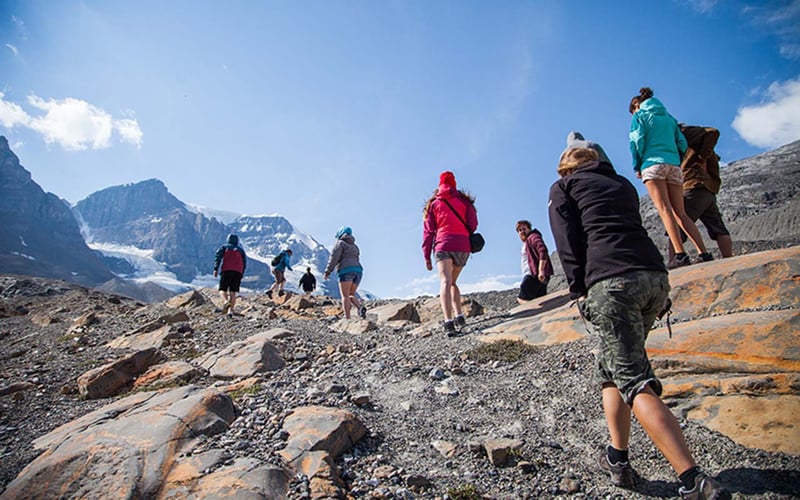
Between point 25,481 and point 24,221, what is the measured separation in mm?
258670

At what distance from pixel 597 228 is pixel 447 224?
4232mm

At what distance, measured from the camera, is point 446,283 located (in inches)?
277

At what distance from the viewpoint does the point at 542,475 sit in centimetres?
329

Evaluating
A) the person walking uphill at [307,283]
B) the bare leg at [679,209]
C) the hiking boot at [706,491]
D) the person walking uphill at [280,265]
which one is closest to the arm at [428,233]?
the bare leg at [679,209]

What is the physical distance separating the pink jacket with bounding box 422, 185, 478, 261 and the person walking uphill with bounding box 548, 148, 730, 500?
12.5 ft

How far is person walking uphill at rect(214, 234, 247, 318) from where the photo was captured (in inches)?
509

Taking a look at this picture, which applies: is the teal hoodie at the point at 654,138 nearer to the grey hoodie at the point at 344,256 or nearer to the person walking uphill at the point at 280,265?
the grey hoodie at the point at 344,256

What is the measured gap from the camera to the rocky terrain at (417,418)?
300 cm

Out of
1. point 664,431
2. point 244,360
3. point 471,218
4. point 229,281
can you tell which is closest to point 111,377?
point 244,360

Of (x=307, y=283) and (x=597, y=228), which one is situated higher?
(x=307, y=283)

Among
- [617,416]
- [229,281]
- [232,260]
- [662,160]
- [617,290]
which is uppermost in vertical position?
[232,260]

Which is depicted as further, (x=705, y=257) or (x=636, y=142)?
(x=705, y=257)

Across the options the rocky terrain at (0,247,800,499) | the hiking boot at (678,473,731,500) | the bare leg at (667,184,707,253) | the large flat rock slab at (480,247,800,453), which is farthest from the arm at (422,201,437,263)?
the hiking boot at (678,473,731,500)

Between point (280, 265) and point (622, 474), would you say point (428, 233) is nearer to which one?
point (622, 474)
